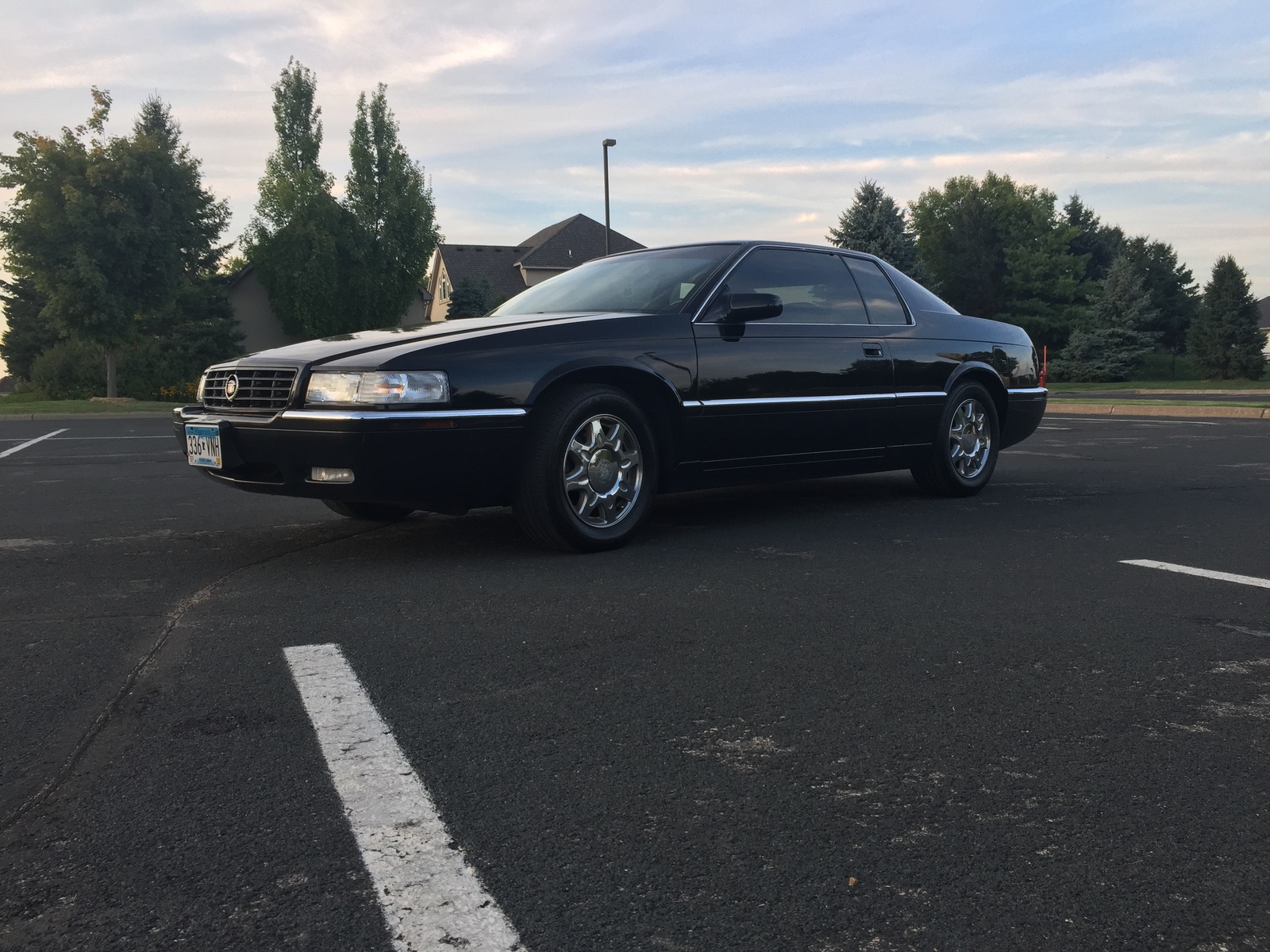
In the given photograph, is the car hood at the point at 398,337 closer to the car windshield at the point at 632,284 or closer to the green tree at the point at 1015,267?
the car windshield at the point at 632,284

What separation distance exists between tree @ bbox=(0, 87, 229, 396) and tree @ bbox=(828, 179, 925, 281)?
2194cm

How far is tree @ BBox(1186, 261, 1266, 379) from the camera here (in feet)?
154

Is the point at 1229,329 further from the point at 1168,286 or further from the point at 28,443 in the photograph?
the point at 28,443

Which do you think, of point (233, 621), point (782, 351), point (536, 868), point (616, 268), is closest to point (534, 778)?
point (536, 868)

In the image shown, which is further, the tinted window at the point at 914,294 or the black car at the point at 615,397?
the tinted window at the point at 914,294

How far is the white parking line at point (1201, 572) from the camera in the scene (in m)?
4.68

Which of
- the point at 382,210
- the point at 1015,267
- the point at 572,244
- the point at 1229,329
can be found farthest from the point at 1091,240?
the point at 382,210

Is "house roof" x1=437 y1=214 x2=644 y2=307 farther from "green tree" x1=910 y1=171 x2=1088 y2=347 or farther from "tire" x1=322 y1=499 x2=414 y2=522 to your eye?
"tire" x1=322 y1=499 x2=414 y2=522

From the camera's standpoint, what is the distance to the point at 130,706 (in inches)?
123

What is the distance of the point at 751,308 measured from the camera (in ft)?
19.2

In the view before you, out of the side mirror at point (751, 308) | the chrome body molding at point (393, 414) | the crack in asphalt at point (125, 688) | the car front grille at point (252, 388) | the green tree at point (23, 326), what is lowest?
the crack in asphalt at point (125, 688)

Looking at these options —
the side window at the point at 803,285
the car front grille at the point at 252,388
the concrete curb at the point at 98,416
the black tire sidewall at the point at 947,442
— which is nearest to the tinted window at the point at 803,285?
the side window at the point at 803,285

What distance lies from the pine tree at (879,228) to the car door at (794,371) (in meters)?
34.5

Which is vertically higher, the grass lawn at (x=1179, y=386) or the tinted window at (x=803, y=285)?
the tinted window at (x=803, y=285)
